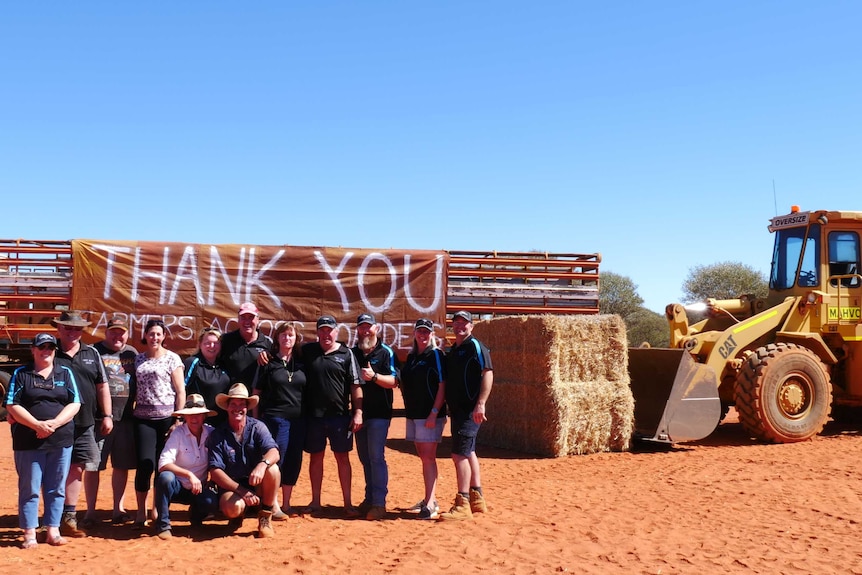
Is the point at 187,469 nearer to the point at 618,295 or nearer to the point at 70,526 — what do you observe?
the point at 70,526

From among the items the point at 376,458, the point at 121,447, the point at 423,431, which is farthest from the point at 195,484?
the point at 423,431

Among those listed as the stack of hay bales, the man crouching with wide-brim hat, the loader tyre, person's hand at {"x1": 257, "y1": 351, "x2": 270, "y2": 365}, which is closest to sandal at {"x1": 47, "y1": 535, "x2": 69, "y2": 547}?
the man crouching with wide-brim hat

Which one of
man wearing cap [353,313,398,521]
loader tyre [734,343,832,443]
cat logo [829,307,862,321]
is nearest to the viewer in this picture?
man wearing cap [353,313,398,521]

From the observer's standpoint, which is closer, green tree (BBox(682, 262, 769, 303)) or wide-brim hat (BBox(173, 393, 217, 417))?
wide-brim hat (BBox(173, 393, 217, 417))

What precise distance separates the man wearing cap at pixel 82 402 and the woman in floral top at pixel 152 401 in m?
0.24

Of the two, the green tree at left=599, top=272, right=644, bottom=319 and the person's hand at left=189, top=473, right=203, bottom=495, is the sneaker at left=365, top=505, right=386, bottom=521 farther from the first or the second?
the green tree at left=599, top=272, right=644, bottom=319

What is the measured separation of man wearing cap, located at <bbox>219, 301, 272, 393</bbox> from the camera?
6.44 metres

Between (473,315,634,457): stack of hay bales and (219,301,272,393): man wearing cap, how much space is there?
4629 mm

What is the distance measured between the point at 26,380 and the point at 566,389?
647 centimetres

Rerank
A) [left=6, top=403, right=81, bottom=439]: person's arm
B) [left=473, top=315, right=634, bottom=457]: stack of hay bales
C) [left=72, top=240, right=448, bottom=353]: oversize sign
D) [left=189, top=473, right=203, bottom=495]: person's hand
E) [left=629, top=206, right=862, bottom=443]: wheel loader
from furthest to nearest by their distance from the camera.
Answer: [left=72, top=240, right=448, bottom=353]: oversize sign < [left=629, top=206, right=862, bottom=443]: wheel loader < [left=473, top=315, right=634, bottom=457]: stack of hay bales < [left=189, top=473, right=203, bottom=495]: person's hand < [left=6, top=403, right=81, bottom=439]: person's arm

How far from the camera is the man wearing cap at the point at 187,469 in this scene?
5.93 m

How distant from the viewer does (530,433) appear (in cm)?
1038

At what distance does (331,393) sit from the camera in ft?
21.5

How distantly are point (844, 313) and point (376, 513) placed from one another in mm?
8077
